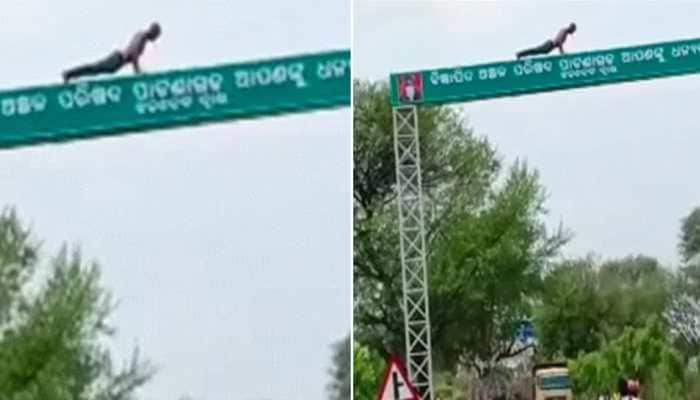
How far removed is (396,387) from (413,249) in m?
0.77

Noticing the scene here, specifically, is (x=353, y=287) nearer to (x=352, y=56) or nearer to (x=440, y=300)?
(x=440, y=300)

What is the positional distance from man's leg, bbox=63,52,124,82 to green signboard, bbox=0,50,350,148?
0.11 ft

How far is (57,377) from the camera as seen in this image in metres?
4.75

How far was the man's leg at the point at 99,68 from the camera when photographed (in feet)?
15.3

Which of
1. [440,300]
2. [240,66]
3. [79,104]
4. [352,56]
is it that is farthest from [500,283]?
[79,104]

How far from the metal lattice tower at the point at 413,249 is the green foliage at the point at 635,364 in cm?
60

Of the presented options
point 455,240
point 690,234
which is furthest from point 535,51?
point 690,234

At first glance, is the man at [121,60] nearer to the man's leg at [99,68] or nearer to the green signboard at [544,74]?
the man's leg at [99,68]

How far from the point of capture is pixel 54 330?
479 cm

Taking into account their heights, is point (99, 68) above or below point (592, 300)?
above

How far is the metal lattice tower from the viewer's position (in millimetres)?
5617

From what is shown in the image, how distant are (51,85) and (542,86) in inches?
70.9

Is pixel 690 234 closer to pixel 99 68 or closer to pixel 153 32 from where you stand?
pixel 153 32

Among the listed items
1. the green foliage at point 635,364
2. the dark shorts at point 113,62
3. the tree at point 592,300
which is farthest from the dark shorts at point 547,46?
the dark shorts at point 113,62
